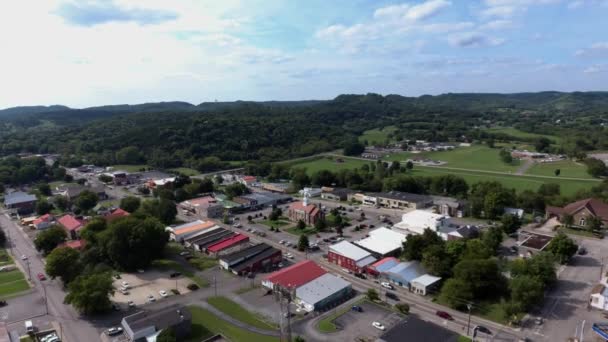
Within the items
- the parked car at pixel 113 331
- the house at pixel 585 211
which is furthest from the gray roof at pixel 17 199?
the house at pixel 585 211

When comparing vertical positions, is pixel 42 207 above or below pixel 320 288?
above

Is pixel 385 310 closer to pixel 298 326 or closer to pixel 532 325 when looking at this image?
pixel 298 326

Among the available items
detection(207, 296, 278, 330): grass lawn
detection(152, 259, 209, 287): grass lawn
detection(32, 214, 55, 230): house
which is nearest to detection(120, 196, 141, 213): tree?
detection(32, 214, 55, 230): house

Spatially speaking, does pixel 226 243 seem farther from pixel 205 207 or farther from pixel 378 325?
pixel 378 325

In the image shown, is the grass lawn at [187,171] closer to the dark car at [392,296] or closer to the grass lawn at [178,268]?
the grass lawn at [178,268]

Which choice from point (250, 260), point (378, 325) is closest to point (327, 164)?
point (250, 260)

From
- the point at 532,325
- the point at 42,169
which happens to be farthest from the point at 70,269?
the point at 42,169
